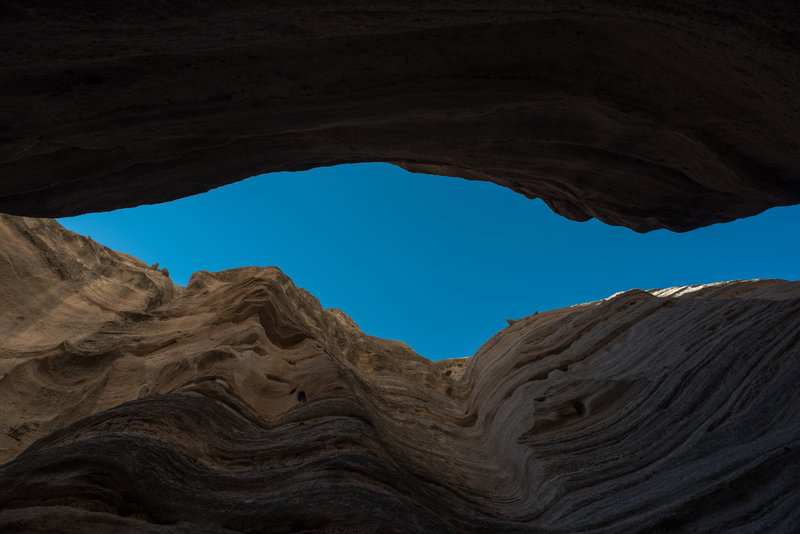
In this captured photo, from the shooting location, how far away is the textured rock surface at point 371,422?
4828mm

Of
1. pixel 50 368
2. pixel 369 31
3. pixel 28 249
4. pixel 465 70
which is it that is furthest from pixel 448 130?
pixel 28 249

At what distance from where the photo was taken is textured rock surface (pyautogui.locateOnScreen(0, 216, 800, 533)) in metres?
4.83

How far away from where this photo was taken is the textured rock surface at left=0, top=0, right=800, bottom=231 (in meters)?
4.62

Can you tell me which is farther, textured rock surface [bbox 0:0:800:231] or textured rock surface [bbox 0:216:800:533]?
textured rock surface [bbox 0:216:800:533]

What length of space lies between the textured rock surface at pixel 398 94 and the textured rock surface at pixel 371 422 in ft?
13.1

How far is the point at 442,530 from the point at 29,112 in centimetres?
742

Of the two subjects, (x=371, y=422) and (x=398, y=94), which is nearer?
(x=398, y=94)

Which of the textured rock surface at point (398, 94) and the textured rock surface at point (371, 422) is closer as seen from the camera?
the textured rock surface at point (398, 94)

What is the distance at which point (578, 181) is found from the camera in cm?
1082

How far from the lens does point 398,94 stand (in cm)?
714

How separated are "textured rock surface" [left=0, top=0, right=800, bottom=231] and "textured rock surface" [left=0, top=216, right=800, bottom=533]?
4.01 meters

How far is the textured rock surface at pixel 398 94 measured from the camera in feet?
15.2

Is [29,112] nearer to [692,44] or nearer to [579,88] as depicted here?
[579,88]

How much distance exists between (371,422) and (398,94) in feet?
18.6
